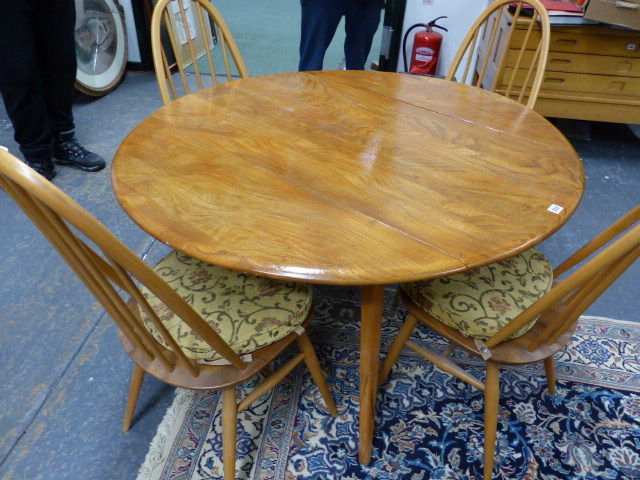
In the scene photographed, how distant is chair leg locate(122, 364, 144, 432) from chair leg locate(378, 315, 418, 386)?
2.24 ft

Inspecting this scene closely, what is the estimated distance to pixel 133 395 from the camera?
1.24 m

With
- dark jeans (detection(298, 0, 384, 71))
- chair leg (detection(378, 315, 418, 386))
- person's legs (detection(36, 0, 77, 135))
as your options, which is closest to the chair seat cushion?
chair leg (detection(378, 315, 418, 386))

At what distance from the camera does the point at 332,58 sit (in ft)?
12.5

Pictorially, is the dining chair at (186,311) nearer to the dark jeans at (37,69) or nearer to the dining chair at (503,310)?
the dining chair at (503,310)

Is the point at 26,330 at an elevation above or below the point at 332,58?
below

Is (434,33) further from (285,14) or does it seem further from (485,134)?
(285,14)

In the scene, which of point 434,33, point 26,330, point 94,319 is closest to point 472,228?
point 94,319

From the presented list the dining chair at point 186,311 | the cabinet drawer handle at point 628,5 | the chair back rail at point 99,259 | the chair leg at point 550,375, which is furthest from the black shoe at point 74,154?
the cabinet drawer handle at point 628,5

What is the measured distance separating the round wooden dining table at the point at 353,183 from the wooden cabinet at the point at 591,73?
120 centimetres

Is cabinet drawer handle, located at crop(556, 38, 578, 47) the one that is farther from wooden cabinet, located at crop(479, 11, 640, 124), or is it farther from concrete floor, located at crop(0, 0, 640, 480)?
concrete floor, located at crop(0, 0, 640, 480)

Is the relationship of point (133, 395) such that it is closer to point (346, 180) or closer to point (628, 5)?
point (346, 180)

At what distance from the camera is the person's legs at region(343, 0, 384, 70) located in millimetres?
2281

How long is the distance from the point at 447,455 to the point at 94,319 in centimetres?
125

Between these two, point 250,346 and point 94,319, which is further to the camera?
point 94,319
